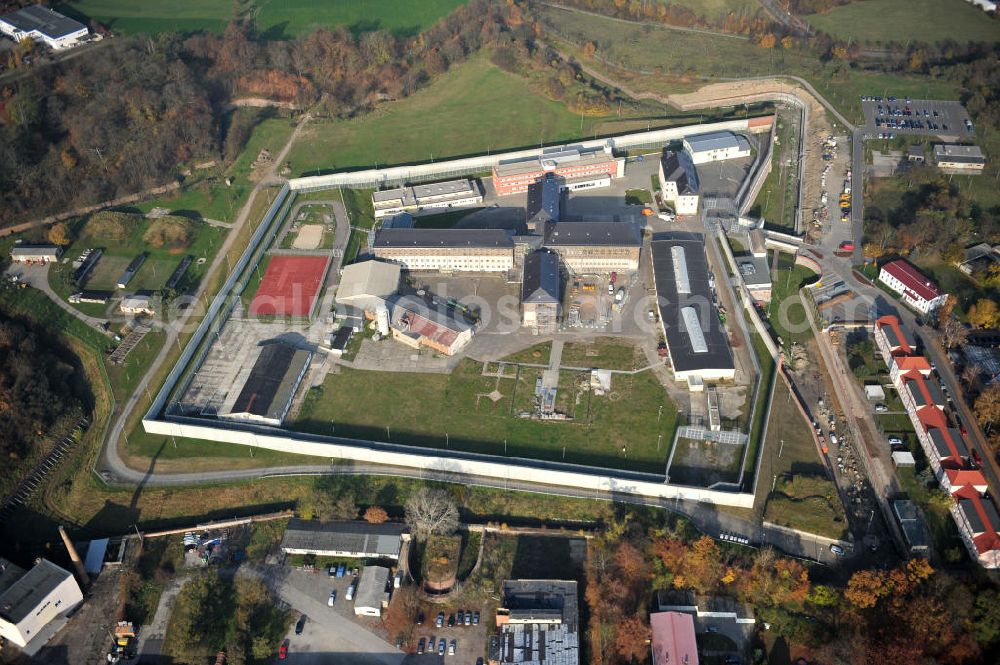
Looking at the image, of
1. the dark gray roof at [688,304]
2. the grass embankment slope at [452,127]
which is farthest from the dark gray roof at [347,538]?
the grass embankment slope at [452,127]

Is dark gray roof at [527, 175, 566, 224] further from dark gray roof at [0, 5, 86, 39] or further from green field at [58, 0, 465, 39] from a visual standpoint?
dark gray roof at [0, 5, 86, 39]

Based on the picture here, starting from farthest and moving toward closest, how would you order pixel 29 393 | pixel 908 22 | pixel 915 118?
1. pixel 908 22
2. pixel 915 118
3. pixel 29 393

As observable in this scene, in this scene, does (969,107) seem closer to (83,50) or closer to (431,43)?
(431,43)

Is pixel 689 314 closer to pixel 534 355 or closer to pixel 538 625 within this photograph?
pixel 534 355

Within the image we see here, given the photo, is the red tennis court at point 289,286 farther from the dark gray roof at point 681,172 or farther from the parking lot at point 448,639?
the dark gray roof at point 681,172

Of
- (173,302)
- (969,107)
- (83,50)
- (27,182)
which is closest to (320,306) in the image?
(173,302)

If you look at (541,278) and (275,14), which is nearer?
(541,278)

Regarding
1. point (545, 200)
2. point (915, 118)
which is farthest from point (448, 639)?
point (915, 118)
